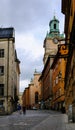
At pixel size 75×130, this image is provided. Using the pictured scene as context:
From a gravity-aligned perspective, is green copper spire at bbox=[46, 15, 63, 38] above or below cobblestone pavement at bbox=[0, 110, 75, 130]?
above

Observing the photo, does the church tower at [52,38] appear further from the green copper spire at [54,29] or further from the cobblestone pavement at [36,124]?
the cobblestone pavement at [36,124]

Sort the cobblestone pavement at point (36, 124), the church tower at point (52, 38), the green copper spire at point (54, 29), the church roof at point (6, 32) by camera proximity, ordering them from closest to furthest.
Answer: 1. the cobblestone pavement at point (36, 124)
2. the church roof at point (6, 32)
3. the church tower at point (52, 38)
4. the green copper spire at point (54, 29)

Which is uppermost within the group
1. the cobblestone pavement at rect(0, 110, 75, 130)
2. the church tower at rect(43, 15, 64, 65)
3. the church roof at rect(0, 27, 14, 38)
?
the church tower at rect(43, 15, 64, 65)

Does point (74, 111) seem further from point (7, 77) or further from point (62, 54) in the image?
point (7, 77)

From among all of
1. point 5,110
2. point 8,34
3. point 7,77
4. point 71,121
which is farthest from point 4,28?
point 71,121

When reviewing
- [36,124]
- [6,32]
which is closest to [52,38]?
[6,32]

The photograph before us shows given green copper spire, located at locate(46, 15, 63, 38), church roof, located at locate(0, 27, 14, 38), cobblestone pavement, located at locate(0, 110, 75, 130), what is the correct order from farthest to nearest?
green copper spire, located at locate(46, 15, 63, 38)
church roof, located at locate(0, 27, 14, 38)
cobblestone pavement, located at locate(0, 110, 75, 130)

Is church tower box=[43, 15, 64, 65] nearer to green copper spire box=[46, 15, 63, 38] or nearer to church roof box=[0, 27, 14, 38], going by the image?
→ green copper spire box=[46, 15, 63, 38]

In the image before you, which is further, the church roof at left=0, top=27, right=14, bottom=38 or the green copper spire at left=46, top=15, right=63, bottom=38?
the green copper spire at left=46, top=15, right=63, bottom=38

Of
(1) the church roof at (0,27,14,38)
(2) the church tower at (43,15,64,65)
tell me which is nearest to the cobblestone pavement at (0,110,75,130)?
(1) the church roof at (0,27,14,38)

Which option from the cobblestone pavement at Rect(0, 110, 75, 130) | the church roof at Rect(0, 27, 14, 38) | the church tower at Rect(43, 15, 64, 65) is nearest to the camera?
the cobblestone pavement at Rect(0, 110, 75, 130)

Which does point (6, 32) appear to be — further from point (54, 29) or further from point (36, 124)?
point (54, 29)

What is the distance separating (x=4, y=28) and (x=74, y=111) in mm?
55325

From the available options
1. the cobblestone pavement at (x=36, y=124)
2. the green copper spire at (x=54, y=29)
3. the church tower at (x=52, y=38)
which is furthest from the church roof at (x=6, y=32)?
the green copper spire at (x=54, y=29)
